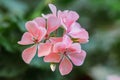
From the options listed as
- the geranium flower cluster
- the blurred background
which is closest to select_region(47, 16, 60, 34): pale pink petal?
the geranium flower cluster

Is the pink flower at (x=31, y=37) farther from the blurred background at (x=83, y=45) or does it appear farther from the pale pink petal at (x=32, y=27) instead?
the blurred background at (x=83, y=45)

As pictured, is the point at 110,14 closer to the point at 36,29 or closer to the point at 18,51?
the point at 18,51

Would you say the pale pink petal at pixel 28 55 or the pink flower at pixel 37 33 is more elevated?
the pink flower at pixel 37 33

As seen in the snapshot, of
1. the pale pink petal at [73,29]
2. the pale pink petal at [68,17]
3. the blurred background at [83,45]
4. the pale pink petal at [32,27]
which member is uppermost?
the pale pink petal at [68,17]

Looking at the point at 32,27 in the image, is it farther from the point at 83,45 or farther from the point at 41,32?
the point at 83,45

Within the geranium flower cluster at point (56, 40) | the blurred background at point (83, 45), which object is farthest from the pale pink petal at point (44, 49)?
the blurred background at point (83, 45)

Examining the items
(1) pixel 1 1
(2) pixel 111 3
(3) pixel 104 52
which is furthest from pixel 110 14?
(1) pixel 1 1

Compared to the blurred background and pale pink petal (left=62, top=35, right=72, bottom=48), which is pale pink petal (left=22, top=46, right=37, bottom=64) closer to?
pale pink petal (left=62, top=35, right=72, bottom=48)

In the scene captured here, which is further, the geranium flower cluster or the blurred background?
the blurred background
